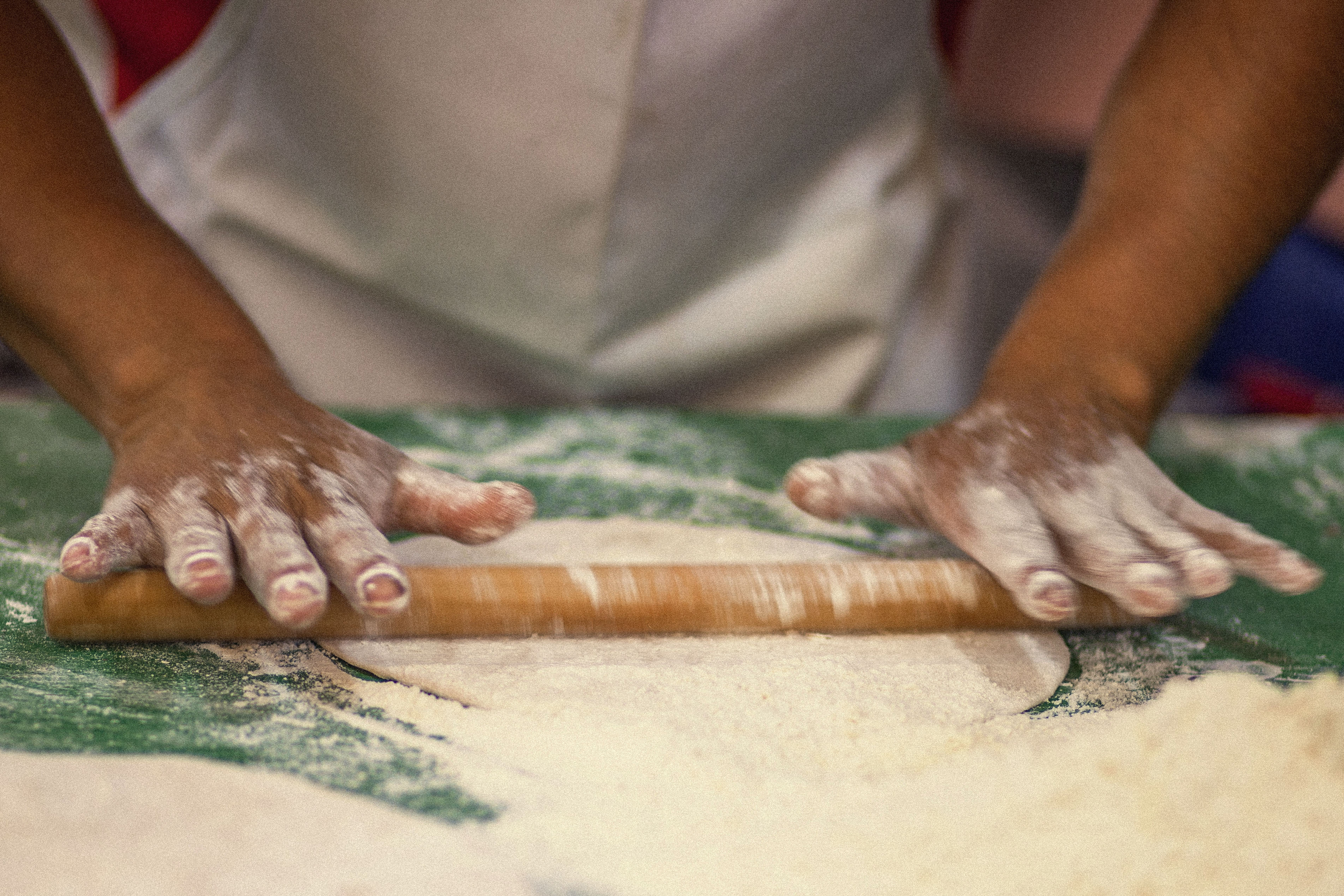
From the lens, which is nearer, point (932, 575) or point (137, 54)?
point (932, 575)

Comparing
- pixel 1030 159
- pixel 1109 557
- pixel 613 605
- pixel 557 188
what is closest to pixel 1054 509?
pixel 1109 557

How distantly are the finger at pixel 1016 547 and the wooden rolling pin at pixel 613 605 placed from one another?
0.04 metres

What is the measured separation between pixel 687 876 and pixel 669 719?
200 millimetres

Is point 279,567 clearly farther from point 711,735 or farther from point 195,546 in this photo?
point 711,735

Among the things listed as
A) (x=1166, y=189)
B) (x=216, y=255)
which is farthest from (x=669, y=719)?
(x=216, y=255)

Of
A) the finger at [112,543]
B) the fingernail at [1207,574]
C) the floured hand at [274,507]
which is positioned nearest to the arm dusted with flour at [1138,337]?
the fingernail at [1207,574]

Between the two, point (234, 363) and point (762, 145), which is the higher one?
point (762, 145)

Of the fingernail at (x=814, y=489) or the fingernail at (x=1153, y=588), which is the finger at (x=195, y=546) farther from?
the fingernail at (x=1153, y=588)

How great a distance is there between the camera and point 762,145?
1.69 m

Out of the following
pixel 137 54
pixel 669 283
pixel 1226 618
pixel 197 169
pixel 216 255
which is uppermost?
pixel 137 54

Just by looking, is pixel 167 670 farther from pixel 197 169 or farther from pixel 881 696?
pixel 197 169

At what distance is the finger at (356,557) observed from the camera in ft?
2.91

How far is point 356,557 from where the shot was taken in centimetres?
92

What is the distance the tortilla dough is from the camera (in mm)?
918
